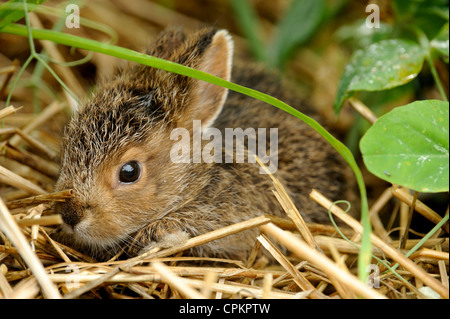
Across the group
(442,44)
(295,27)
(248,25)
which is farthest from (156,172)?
(248,25)

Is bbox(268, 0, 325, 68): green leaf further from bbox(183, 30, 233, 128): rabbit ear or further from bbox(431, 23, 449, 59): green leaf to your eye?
bbox(183, 30, 233, 128): rabbit ear

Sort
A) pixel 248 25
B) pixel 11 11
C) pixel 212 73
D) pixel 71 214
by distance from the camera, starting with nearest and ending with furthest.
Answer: pixel 71 214, pixel 11 11, pixel 212 73, pixel 248 25

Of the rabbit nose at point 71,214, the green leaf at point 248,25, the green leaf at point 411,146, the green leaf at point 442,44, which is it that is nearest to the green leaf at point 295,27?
the green leaf at point 248,25

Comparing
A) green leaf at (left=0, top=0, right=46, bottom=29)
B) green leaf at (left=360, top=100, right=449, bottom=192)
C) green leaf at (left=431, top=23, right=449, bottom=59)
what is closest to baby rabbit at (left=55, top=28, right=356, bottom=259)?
green leaf at (left=0, top=0, right=46, bottom=29)

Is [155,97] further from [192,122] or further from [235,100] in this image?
[235,100]

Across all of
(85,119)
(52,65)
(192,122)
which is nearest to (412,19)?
(192,122)

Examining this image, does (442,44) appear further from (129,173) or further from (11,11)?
(11,11)

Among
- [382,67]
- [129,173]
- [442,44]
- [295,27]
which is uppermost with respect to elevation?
[295,27]
